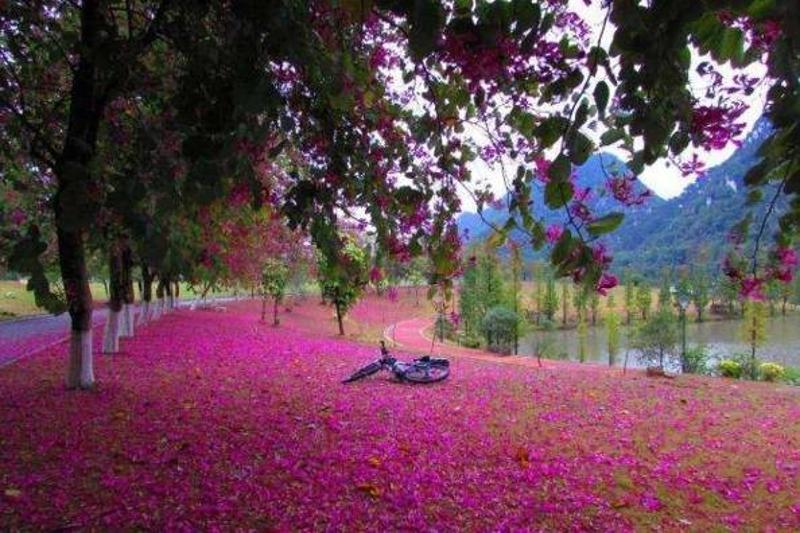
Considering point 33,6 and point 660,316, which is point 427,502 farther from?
point 660,316

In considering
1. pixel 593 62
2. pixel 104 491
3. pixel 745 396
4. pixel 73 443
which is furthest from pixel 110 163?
pixel 745 396

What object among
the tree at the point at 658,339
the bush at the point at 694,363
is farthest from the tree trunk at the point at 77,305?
the tree at the point at 658,339

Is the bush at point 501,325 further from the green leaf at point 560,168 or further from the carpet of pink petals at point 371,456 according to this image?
the green leaf at point 560,168

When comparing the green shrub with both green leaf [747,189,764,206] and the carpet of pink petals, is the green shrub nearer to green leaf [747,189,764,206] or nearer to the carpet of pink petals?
the carpet of pink petals

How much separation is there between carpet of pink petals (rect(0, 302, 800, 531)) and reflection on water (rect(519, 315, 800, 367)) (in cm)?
2740

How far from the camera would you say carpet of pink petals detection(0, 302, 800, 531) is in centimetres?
414

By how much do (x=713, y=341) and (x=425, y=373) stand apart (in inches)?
1596

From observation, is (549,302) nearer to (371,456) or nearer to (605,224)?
(371,456)

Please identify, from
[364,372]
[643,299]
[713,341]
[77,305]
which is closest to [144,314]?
[364,372]

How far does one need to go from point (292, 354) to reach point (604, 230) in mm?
12283

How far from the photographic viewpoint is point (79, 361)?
7457 mm

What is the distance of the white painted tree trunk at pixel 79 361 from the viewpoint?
740 cm

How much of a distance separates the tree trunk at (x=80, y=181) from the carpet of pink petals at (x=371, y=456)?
65 centimetres

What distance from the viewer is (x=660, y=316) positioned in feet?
97.9
